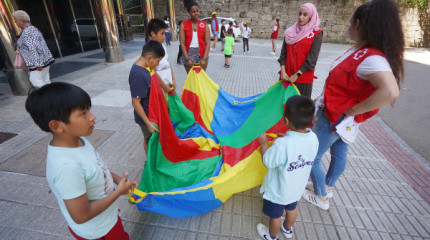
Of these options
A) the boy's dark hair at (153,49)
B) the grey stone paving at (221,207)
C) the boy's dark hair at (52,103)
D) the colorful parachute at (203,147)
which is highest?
the boy's dark hair at (153,49)

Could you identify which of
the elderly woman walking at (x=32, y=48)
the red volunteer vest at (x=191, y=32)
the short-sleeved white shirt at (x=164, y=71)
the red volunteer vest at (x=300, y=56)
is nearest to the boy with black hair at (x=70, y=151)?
the short-sleeved white shirt at (x=164, y=71)

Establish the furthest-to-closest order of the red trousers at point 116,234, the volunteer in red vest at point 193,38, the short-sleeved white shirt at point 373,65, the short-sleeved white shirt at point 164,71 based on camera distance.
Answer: the volunteer in red vest at point 193,38, the short-sleeved white shirt at point 164,71, the short-sleeved white shirt at point 373,65, the red trousers at point 116,234

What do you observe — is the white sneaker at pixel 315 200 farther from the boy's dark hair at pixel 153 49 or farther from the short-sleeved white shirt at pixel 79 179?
the boy's dark hair at pixel 153 49

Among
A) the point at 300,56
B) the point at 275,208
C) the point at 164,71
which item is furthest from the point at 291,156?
→ the point at 164,71

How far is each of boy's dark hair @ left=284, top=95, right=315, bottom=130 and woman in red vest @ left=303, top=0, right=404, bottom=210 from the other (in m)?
0.45

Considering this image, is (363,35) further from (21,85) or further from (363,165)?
(21,85)

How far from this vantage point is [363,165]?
3.11 m

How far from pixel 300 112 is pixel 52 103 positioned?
145cm

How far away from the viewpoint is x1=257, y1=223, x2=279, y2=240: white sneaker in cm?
198

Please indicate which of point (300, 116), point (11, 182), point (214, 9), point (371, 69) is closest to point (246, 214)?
point (300, 116)

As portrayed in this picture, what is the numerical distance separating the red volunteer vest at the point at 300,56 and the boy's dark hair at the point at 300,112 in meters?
1.66

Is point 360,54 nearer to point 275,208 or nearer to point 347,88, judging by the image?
point 347,88

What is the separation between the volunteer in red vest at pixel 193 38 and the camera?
4634mm

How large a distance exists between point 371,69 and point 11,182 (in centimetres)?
389
